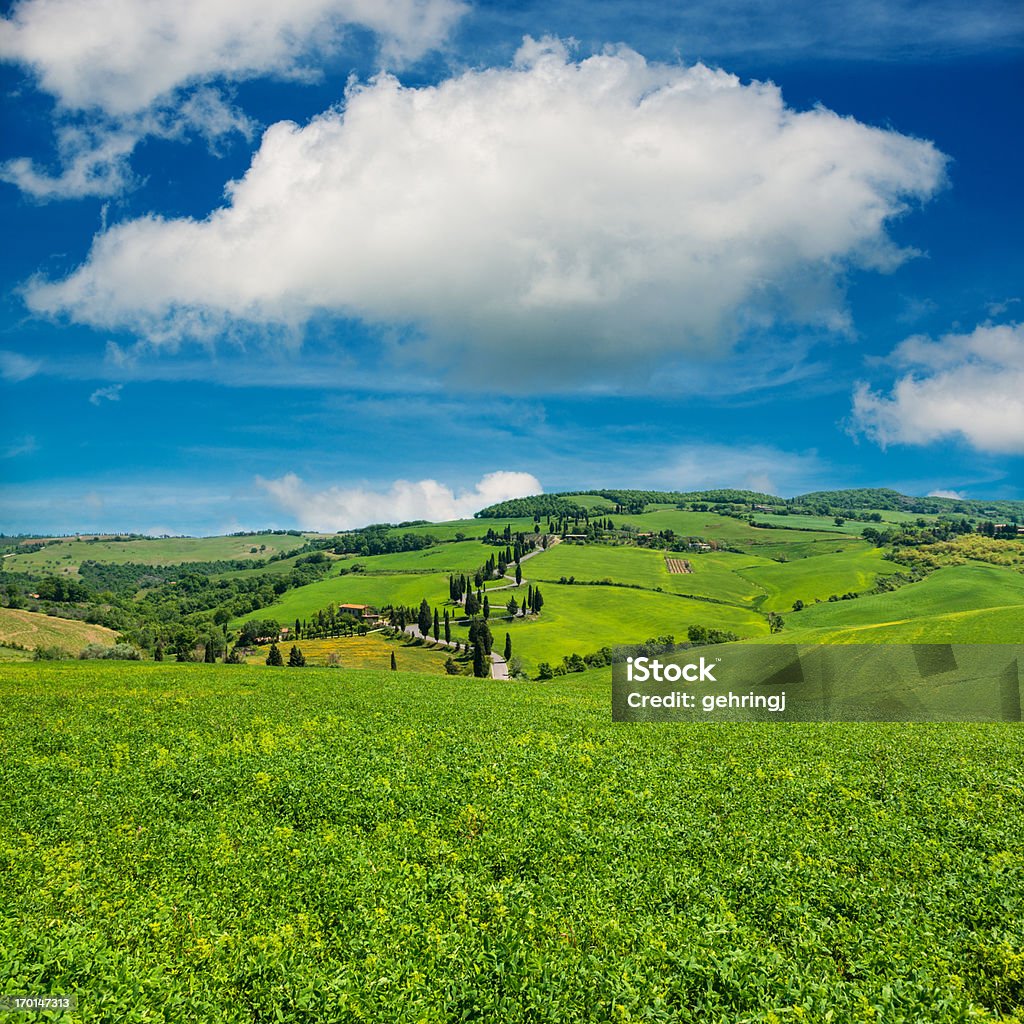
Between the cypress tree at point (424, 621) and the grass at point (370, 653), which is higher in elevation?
the cypress tree at point (424, 621)

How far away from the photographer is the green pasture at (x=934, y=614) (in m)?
77.6

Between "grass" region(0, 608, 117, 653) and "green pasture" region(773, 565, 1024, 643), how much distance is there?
165 meters

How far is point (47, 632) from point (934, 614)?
740 ft

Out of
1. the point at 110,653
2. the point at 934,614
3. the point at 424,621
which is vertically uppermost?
the point at 110,653

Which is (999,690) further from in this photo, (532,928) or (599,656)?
(599,656)

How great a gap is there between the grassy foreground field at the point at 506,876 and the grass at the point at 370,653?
89770mm

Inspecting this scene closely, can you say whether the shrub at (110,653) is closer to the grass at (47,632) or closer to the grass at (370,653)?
the grass at (370,653)

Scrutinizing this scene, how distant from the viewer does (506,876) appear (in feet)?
65.6

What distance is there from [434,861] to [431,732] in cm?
1758

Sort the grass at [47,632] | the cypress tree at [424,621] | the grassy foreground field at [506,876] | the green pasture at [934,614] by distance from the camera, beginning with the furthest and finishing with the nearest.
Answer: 1. the cypress tree at [424,621]
2. the grass at [47,632]
3. the green pasture at [934,614]
4. the grassy foreground field at [506,876]

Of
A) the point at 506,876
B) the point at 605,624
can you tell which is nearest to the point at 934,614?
the point at 605,624

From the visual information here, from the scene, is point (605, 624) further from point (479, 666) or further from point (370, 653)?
point (370, 653)

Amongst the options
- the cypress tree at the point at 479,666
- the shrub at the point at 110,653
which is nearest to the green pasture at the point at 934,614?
the cypress tree at the point at 479,666

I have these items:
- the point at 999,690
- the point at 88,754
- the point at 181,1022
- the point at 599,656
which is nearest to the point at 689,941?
the point at 181,1022
